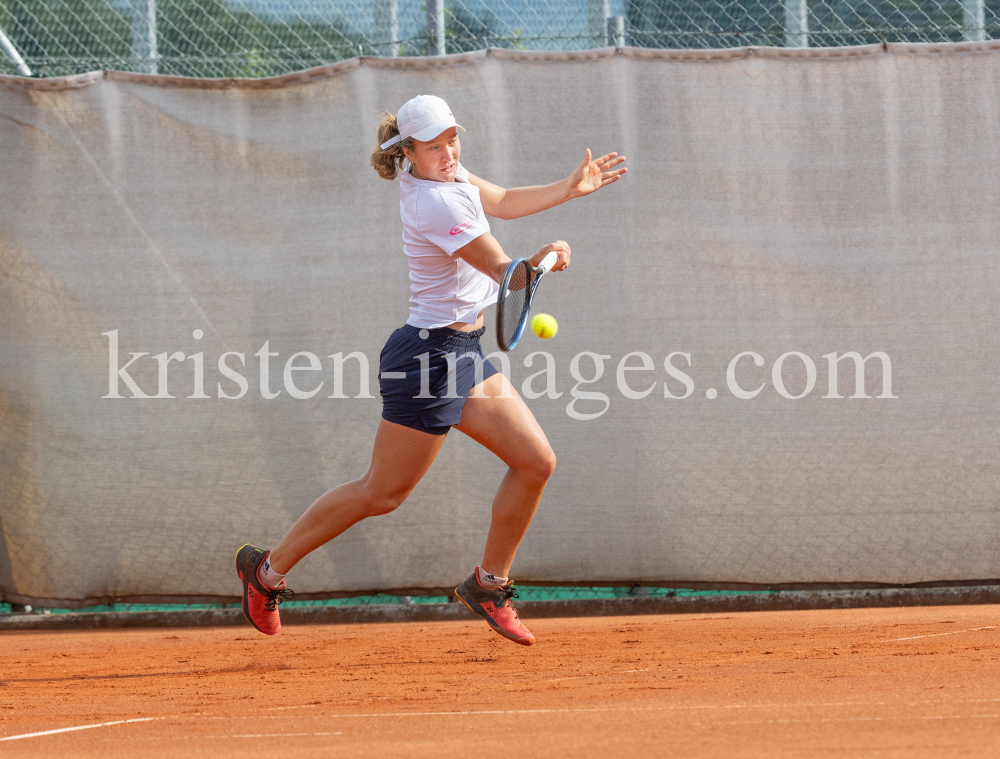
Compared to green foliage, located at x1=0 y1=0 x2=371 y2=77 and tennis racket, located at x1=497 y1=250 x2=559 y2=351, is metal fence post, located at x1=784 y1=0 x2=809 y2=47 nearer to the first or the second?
green foliage, located at x1=0 y1=0 x2=371 y2=77

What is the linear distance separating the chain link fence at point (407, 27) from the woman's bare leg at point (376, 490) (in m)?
2.23

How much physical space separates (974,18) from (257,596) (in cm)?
398

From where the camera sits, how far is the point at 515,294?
10.0 feet

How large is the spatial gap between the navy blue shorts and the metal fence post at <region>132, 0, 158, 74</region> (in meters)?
2.56

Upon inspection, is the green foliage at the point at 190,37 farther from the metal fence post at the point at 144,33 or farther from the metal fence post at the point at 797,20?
the metal fence post at the point at 797,20

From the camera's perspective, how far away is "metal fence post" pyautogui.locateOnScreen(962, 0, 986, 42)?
4.70m

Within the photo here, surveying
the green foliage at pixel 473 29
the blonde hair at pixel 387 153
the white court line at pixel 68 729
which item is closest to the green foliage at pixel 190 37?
the green foliage at pixel 473 29

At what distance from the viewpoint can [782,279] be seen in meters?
4.59

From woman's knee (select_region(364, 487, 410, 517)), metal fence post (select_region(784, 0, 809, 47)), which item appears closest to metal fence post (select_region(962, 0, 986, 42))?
metal fence post (select_region(784, 0, 809, 47))

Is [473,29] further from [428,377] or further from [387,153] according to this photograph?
[428,377]

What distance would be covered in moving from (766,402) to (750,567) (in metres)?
0.74

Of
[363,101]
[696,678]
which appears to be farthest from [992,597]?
[363,101]

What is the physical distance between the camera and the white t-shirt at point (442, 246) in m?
3.04

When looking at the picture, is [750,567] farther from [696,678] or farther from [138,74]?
[138,74]
